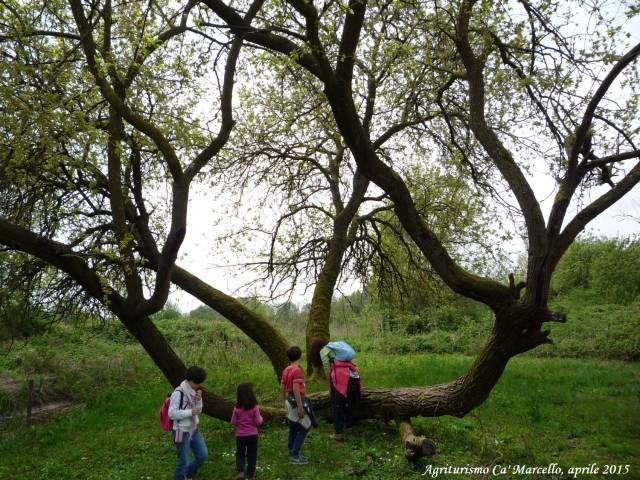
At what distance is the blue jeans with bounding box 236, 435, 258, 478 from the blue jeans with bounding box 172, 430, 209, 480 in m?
0.49

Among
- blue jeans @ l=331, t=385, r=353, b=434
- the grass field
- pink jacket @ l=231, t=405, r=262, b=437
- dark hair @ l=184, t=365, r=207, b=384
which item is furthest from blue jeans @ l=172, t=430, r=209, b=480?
blue jeans @ l=331, t=385, r=353, b=434

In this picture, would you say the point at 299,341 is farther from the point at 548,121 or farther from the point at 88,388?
the point at 548,121

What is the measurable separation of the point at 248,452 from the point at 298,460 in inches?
34.2

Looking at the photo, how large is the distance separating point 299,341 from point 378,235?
21.3 ft

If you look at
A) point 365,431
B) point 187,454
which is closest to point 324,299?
point 365,431

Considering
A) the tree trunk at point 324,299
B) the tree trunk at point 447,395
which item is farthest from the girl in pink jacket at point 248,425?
the tree trunk at point 324,299

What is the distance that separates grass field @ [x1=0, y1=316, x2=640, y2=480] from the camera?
7.20 m

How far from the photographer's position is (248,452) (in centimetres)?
666

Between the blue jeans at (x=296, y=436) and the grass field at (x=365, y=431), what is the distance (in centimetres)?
24

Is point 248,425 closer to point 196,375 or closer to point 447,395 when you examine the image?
point 196,375

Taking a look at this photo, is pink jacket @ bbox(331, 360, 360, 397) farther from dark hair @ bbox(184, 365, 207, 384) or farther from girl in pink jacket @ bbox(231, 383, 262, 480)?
dark hair @ bbox(184, 365, 207, 384)

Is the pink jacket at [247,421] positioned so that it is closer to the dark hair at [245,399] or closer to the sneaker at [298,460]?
the dark hair at [245,399]

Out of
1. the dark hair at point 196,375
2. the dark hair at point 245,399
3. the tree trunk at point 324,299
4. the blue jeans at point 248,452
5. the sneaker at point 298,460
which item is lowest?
the sneaker at point 298,460

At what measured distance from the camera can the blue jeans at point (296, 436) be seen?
7195 mm
